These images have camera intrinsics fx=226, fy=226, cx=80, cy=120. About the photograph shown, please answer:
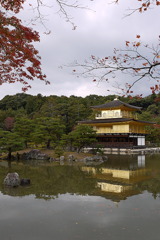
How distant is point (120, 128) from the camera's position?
92.2 ft

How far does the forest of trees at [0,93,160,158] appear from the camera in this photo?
19.8 meters

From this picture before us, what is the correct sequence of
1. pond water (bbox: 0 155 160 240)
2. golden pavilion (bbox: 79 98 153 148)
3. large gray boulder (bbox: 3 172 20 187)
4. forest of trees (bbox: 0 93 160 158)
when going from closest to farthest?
pond water (bbox: 0 155 160 240) → large gray boulder (bbox: 3 172 20 187) → forest of trees (bbox: 0 93 160 158) → golden pavilion (bbox: 79 98 153 148)

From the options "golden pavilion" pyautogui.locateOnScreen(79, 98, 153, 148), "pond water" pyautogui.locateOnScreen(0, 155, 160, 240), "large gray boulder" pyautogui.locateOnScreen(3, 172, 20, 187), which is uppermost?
"golden pavilion" pyautogui.locateOnScreen(79, 98, 153, 148)

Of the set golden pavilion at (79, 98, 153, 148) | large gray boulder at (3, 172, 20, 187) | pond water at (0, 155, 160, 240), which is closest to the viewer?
pond water at (0, 155, 160, 240)

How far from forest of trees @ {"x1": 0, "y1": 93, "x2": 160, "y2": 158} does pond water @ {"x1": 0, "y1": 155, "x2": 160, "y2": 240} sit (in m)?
2.77

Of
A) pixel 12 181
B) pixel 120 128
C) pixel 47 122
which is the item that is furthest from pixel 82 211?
pixel 120 128

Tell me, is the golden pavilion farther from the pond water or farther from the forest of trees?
the pond water

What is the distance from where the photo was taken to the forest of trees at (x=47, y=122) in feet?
65.0

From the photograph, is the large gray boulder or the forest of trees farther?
the forest of trees

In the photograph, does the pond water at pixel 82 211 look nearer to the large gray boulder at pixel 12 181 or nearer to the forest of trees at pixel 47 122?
the large gray boulder at pixel 12 181

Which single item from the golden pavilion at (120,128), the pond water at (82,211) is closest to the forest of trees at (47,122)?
the pond water at (82,211)

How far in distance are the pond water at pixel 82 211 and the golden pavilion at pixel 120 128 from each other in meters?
18.2

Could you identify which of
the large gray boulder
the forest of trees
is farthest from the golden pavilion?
the large gray boulder

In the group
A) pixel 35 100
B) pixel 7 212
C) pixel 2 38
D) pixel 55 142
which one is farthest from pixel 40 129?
pixel 35 100
